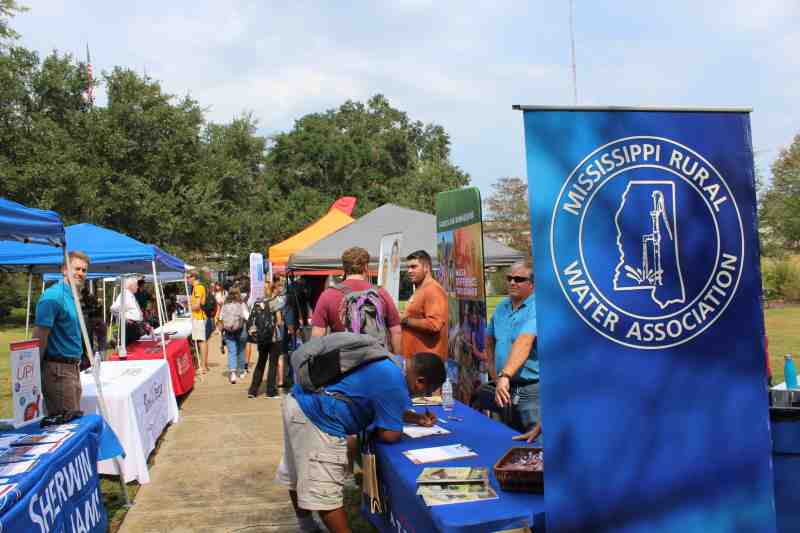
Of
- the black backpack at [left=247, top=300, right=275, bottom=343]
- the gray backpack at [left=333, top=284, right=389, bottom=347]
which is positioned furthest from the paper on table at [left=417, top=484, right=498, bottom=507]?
the black backpack at [left=247, top=300, right=275, bottom=343]

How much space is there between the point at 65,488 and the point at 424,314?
3023 millimetres

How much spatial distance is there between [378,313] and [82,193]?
25.9 m

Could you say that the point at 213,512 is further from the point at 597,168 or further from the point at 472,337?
the point at 597,168

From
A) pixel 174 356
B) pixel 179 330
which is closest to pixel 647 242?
pixel 174 356

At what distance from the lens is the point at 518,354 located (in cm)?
406

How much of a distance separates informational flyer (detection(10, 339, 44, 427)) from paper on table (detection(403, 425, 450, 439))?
223cm

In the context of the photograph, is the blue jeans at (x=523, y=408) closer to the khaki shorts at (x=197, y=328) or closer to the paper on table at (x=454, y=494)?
the paper on table at (x=454, y=494)

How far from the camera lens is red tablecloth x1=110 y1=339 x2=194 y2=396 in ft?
28.7

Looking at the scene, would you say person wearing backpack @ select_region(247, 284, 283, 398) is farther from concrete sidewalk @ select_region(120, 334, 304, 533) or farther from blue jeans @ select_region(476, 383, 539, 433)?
blue jeans @ select_region(476, 383, 539, 433)

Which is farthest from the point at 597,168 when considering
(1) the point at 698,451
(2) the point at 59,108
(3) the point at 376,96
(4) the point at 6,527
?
(3) the point at 376,96

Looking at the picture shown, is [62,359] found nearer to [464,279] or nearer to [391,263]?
[464,279]

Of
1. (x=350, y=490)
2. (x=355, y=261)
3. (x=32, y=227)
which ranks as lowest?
(x=350, y=490)

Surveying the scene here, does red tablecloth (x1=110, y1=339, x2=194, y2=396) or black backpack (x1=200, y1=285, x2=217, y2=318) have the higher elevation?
black backpack (x1=200, y1=285, x2=217, y2=318)

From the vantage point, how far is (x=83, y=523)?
3.77 metres
